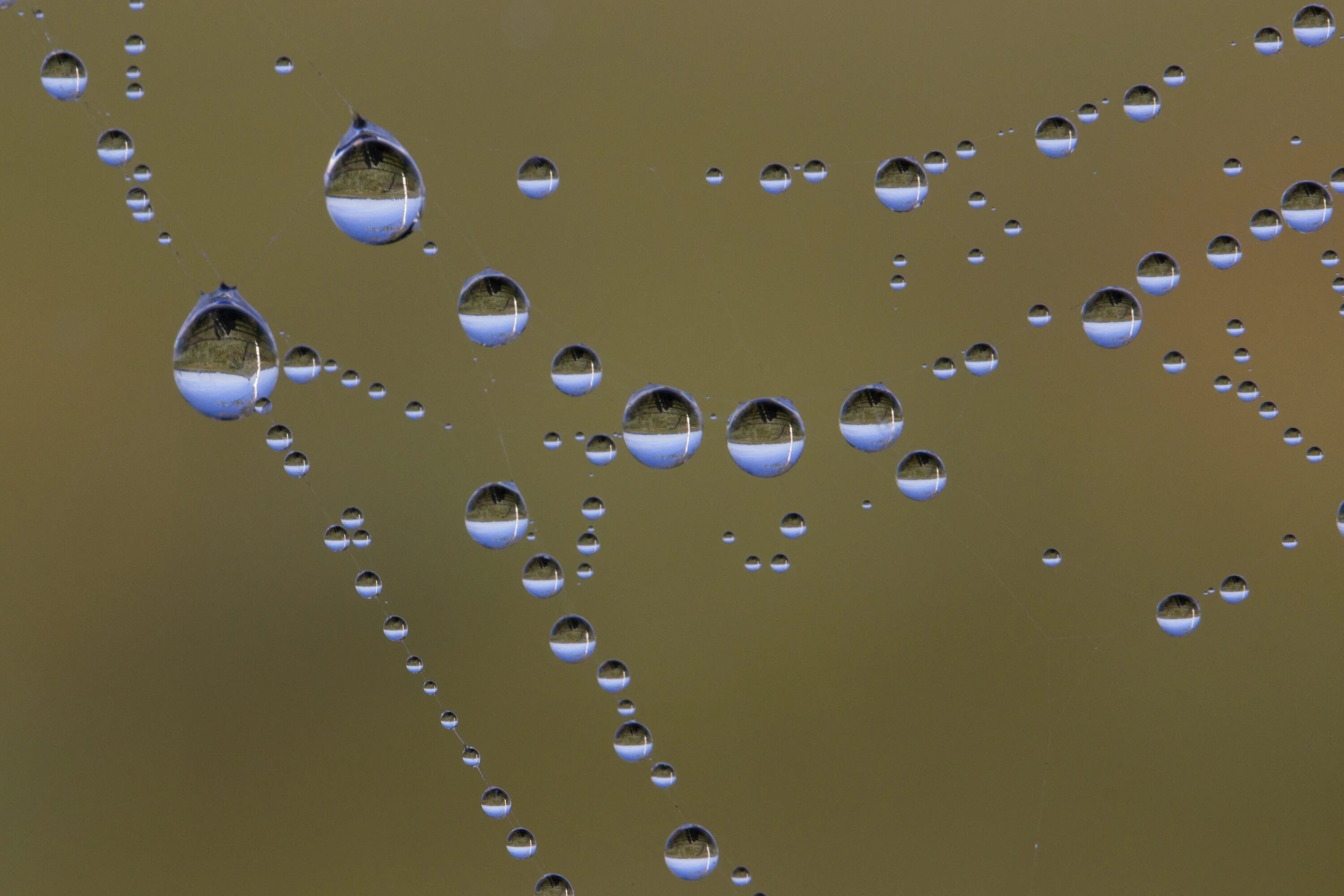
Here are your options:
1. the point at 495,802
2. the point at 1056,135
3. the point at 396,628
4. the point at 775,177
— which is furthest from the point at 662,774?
the point at 1056,135

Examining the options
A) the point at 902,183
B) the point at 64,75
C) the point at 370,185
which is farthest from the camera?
the point at 902,183

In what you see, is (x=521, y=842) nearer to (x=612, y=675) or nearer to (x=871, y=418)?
(x=612, y=675)

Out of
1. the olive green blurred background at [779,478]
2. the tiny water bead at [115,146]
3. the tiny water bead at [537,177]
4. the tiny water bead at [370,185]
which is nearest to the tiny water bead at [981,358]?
the olive green blurred background at [779,478]

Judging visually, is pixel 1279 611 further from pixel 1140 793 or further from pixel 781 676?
pixel 781 676

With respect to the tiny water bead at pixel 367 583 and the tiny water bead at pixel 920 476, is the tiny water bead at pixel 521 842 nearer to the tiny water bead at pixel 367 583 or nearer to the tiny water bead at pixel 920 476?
the tiny water bead at pixel 367 583

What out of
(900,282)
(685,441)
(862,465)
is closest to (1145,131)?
(900,282)

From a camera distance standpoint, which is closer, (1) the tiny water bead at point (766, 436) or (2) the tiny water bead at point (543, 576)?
(1) the tiny water bead at point (766, 436)

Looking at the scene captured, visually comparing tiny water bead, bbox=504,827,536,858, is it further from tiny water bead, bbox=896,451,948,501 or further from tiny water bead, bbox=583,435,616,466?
tiny water bead, bbox=896,451,948,501
